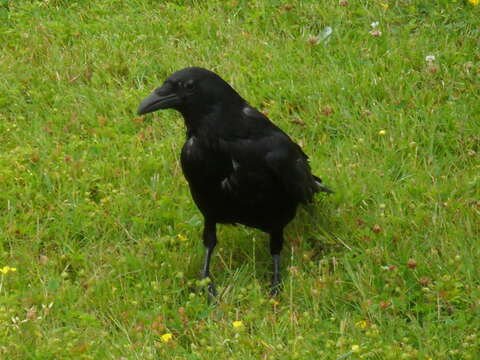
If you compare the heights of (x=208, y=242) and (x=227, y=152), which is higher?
(x=227, y=152)

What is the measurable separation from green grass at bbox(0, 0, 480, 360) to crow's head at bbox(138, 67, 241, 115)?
85 centimetres

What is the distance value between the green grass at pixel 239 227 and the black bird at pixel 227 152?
393mm

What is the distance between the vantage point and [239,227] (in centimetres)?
487

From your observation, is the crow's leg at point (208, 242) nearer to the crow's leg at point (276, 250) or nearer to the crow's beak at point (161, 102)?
the crow's leg at point (276, 250)

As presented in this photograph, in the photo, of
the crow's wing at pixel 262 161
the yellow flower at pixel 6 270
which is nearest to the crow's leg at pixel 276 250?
the crow's wing at pixel 262 161

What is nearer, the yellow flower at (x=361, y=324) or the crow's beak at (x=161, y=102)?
the yellow flower at (x=361, y=324)

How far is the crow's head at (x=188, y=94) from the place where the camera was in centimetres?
412

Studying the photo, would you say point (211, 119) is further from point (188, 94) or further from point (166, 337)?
point (166, 337)

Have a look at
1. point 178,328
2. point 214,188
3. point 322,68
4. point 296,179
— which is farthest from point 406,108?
point 178,328

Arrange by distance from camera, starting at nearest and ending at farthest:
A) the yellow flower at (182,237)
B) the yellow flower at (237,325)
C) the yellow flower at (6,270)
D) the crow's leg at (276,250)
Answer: the yellow flower at (237,325), the yellow flower at (6,270), the crow's leg at (276,250), the yellow flower at (182,237)

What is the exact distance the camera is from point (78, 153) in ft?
17.9

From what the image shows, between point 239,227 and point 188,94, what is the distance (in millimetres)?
1021

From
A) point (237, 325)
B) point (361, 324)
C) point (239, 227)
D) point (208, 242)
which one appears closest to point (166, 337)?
point (237, 325)

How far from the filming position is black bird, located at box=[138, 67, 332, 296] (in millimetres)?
4125
